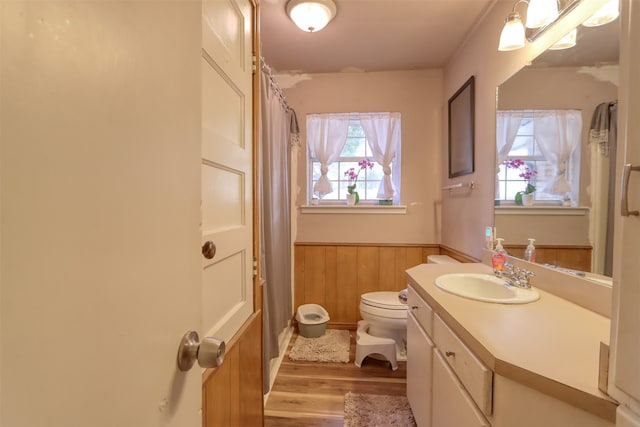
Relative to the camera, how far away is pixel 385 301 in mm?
2146

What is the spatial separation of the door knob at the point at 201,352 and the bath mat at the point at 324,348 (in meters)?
1.88


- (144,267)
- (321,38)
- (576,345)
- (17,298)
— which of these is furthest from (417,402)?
(321,38)

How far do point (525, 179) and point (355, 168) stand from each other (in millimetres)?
1544

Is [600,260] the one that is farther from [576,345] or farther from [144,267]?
[144,267]

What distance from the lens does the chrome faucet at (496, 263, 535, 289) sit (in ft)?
4.30

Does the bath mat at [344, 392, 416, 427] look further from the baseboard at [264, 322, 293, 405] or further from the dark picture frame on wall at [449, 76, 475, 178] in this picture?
the dark picture frame on wall at [449, 76, 475, 178]

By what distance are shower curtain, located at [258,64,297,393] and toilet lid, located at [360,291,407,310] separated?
2.23 ft

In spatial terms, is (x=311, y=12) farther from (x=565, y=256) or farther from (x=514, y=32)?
(x=565, y=256)

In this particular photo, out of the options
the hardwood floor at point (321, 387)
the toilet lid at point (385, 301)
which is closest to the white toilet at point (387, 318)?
the toilet lid at point (385, 301)

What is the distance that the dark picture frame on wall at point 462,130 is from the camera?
2.01m

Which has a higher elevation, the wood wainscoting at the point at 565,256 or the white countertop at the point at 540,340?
the wood wainscoting at the point at 565,256

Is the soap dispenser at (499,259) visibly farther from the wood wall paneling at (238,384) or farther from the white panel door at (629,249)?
the wood wall paneling at (238,384)

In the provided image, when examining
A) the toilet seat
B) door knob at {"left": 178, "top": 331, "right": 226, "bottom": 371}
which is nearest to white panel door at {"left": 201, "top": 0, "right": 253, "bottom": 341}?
door knob at {"left": 178, "top": 331, "right": 226, "bottom": 371}

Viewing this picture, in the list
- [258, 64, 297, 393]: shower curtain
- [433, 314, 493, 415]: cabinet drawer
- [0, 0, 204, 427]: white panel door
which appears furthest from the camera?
[258, 64, 297, 393]: shower curtain
